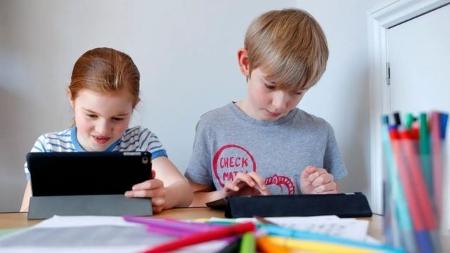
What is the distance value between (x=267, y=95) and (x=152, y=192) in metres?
0.41

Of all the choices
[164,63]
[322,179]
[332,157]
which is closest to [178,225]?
[322,179]

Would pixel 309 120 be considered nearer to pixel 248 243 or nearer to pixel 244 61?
pixel 244 61

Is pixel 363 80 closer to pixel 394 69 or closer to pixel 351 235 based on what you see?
pixel 394 69

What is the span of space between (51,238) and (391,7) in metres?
0.87

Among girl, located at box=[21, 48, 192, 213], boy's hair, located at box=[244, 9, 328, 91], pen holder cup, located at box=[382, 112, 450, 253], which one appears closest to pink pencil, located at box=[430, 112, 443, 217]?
pen holder cup, located at box=[382, 112, 450, 253]

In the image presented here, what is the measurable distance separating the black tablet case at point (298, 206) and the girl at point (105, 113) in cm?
21

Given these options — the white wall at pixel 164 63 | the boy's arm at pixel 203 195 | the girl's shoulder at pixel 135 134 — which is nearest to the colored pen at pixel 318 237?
the boy's arm at pixel 203 195

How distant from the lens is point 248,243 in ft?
1.13

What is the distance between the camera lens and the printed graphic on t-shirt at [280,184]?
3.39 ft

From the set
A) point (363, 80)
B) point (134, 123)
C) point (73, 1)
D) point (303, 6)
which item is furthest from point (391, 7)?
point (73, 1)

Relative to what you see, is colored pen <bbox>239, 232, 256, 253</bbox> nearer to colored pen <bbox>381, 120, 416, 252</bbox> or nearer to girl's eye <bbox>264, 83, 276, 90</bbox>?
colored pen <bbox>381, 120, 416, 252</bbox>

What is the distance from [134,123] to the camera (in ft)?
4.28

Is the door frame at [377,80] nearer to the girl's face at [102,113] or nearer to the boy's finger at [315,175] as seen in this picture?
the boy's finger at [315,175]

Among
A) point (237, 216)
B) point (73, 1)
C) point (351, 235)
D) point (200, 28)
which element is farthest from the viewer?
point (200, 28)
